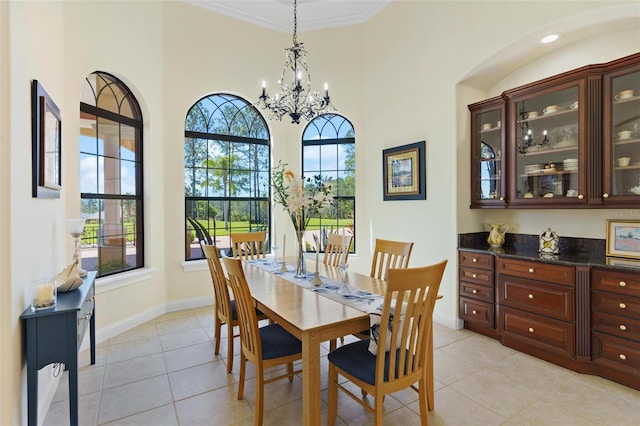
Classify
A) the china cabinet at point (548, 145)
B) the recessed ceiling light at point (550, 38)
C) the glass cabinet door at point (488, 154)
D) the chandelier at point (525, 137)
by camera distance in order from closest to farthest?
the china cabinet at point (548, 145)
the recessed ceiling light at point (550, 38)
the chandelier at point (525, 137)
the glass cabinet door at point (488, 154)

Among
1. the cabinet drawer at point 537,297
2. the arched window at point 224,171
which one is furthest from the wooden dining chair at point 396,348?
the arched window at point 224,171

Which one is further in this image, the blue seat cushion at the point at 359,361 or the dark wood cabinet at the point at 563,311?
the dark wood cabinet at the point at 563,311

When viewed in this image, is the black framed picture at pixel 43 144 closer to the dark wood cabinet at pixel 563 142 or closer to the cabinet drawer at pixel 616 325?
the dark wood cabinet at pixel 563 142

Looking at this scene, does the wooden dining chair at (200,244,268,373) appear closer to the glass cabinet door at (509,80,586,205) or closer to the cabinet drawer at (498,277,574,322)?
the cabinet drawer at (498,277,574,322)

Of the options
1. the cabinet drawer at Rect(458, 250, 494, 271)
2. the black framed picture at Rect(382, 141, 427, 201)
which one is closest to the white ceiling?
the black framed picture at Rect(382, 141, 427, 201)

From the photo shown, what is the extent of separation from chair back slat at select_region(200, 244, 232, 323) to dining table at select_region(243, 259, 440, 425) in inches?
8.8

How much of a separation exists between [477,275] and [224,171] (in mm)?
3608

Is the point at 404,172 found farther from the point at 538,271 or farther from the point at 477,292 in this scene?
the point at 538,271

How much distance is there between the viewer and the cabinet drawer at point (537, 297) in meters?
2.71

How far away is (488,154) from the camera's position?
3.55 m

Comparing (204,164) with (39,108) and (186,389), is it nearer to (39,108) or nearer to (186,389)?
(39,108)

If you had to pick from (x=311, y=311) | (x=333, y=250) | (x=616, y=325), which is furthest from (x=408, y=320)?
(x=616, y=325)

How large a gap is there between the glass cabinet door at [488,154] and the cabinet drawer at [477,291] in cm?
89

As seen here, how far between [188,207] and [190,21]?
8.20 feet
